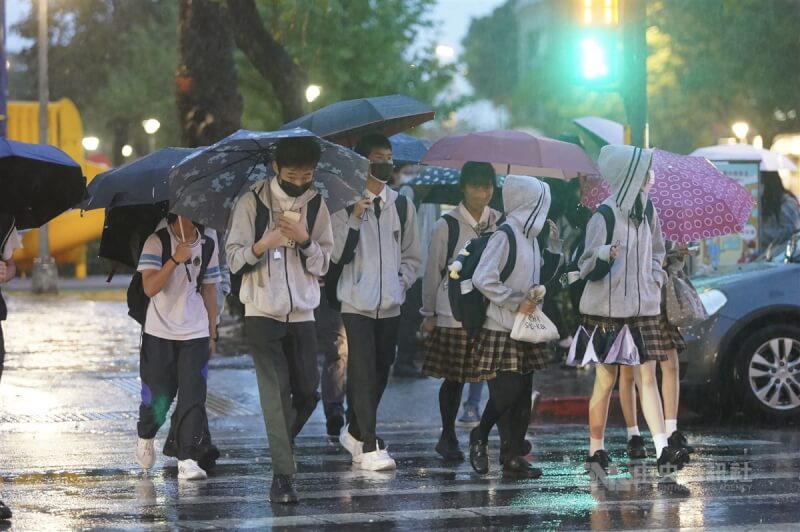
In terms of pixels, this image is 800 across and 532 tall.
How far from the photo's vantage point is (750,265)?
12555 mm

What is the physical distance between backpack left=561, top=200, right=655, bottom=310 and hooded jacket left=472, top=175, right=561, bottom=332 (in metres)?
0.41

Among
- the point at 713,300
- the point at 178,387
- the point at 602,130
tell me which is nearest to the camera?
the point at 178,387

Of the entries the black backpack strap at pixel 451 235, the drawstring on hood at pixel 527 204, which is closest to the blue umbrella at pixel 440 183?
the black backpack strap at pixel 451 235

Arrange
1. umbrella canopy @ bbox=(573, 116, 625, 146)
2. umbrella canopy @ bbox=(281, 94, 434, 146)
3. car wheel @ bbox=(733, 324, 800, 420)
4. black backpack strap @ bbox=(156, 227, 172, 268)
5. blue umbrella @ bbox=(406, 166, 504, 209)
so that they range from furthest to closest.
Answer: umbrella canopy @ bbox=(573, 116, 625, 146), blue umbrella @ bbox=(406, 166, 504, 209), car wheel @ bbox=(733, 324, 800, 420), umbrella canopy @ bbox=(281, 94, 434, 146), black backpack strap @ bbox=(156, 227, 172, 268)

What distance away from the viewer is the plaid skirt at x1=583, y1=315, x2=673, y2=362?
30.0 ft

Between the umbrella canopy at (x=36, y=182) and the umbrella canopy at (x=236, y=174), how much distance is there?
601 mm

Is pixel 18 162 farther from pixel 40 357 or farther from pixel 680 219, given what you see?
pixel 40 357

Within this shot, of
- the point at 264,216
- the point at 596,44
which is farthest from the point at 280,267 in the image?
the point at 596,44

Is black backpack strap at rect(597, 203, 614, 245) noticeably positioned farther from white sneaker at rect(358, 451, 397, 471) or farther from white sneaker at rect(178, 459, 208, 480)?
white sneaker at rect(178, 459, 208, 480)

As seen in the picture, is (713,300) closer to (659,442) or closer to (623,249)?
(659,442)

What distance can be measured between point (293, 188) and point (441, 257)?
5.71ft

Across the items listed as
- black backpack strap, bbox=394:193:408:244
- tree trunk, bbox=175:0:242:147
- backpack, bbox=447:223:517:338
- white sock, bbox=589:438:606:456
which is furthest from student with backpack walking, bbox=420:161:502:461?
tree trunk, bbox=175:0:242:147

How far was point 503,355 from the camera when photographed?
8.78 metres

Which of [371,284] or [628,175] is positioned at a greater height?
[628,175]
